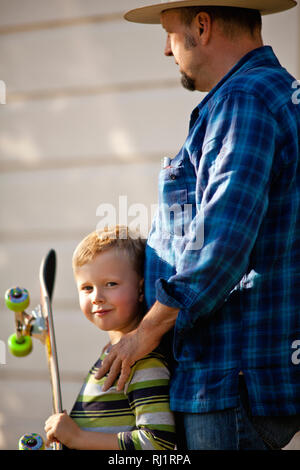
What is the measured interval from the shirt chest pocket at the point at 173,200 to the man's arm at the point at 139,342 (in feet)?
0.78

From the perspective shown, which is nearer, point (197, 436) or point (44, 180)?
point (197, 436)

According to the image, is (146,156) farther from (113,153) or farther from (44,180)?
(44,180)

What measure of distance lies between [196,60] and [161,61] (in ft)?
4.09

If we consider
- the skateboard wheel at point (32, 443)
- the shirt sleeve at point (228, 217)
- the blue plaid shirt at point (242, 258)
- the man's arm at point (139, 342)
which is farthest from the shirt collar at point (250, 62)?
the skateboard wheel at point (32, 443)

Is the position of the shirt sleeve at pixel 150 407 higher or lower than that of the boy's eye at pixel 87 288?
lower

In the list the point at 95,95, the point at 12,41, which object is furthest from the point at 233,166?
the point at 12,41

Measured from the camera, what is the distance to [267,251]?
151 cm

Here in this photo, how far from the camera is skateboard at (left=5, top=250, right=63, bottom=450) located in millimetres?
1712

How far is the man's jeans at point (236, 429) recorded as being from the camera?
1.48 m

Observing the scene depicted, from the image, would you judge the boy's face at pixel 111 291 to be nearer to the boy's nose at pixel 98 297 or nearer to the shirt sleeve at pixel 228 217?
the boy's nose at pixel 98 297

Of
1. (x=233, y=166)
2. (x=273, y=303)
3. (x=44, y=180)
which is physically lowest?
(x=273, y=303)

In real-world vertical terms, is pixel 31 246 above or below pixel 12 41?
below

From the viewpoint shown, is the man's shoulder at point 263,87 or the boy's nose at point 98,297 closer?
the man's shoulder at point 263,87

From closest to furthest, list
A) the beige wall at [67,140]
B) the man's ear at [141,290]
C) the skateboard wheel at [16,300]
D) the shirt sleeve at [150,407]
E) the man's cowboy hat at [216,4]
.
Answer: the shirt sleeve at [150,407] → the man's cowboy hat at [216,4] → the man's ear at [141,290] → the skateboard wheel at [16,300] → the beige wall at [67,140]
